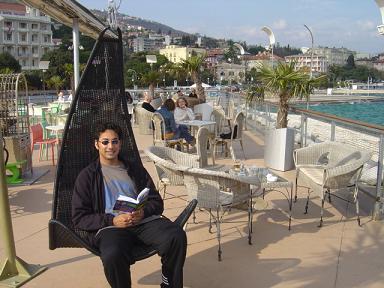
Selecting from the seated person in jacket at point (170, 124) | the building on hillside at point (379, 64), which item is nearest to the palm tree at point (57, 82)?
the seated person in jacket at point (170, 124)

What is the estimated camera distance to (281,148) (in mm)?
6340

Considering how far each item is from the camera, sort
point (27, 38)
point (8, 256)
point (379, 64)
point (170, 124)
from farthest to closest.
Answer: point (379, 64), point (27, 38), point (170, 124), point (8, 256)

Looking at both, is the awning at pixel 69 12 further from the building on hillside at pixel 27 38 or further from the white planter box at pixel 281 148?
the building on hillside at pixel 27 38

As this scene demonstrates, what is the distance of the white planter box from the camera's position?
6324mm

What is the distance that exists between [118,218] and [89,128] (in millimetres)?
886

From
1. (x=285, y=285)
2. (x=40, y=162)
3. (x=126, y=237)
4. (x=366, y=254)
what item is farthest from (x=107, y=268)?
(x=40, y=162)

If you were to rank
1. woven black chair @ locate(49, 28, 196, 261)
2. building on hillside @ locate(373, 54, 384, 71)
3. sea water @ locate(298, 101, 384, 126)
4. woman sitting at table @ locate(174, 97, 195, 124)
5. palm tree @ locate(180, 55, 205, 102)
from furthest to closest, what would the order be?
building on hillside @ locate(373, 54, 384, 71) < sea water @ locate(298, 101, 384, 126) < palm tree @ locate(180, 55, 205, 102) < woman sitting at table @ locate(174, 97, 195, 124) < woven black chair @ locate(49, 28, 196, 261)

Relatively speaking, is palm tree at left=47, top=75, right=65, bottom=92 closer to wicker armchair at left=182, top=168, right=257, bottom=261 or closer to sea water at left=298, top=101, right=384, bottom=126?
sea water at left=298, top=101, right=384, bottom=126

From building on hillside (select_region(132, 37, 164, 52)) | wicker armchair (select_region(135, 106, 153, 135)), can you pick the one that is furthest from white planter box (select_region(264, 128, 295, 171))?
building on hillside (select_region(132, 37, 164, 52))

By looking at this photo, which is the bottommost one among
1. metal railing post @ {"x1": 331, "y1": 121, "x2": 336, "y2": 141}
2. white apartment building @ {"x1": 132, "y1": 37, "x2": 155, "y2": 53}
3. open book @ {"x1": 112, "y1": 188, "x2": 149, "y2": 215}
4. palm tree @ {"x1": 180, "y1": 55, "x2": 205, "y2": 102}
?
open book @ {"x1": 112, "y1": 188, "x2": 149, "y2": 215}

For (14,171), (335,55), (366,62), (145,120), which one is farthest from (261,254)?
(366,62)

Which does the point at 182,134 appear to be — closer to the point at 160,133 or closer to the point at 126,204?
the point at 160,133

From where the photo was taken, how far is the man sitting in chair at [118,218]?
2512 mm

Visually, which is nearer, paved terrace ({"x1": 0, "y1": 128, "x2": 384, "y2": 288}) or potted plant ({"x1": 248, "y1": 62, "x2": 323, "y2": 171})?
paved terrace ({"x1": 0, "y1": 128, "x2": 384, "y2": 288})
